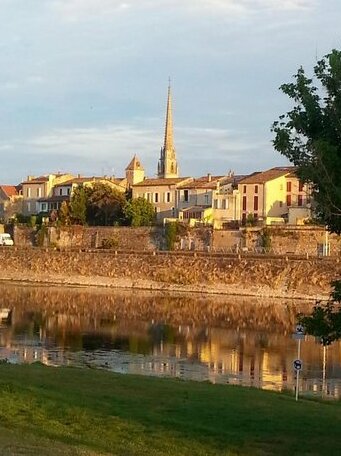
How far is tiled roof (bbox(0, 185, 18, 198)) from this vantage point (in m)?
129

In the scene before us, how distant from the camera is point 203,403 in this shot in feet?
60.0

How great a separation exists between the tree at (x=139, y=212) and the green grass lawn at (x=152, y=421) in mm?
78520

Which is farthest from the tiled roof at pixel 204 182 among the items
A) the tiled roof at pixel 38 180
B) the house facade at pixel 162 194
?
the tiled roof at pixel 38 180

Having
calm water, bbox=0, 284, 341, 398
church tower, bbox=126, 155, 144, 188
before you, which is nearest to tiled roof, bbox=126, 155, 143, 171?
church tower, bbox=126, 155, 144, 188

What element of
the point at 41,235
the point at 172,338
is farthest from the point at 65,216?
the point at 172,338

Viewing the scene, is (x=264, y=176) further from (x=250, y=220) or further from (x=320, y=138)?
(x=320, y=138)

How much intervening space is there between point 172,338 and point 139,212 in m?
57.7

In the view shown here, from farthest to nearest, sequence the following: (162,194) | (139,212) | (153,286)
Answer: (162,194) < (139,212) < (153,286)

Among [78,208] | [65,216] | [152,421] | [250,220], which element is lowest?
[152,421]

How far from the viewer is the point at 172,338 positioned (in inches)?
1692

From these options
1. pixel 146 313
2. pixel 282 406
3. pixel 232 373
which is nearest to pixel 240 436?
pixel 282 406

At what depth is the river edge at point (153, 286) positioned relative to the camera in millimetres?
70062

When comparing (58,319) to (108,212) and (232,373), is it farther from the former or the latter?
(108,212)

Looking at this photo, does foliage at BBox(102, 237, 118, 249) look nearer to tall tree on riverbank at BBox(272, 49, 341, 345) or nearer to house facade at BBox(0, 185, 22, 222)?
house facade at BBox(0, 185, 22, 222)
